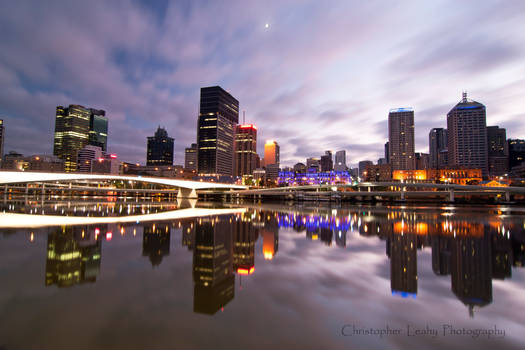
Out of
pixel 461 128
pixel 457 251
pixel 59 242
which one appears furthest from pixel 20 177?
pixel 461 128

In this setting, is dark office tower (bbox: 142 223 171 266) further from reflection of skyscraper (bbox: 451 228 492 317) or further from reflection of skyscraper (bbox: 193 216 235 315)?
reflection of skyscraper (bbox: 451 228 492 317)

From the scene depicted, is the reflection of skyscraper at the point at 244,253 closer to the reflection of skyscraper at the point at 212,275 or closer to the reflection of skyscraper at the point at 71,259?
the reflection of skyscraper at the point at 212,275

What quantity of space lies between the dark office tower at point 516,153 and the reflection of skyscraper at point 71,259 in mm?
253038

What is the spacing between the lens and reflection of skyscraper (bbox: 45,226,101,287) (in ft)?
22.9

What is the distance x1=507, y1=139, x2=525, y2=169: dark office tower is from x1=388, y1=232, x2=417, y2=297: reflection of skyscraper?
792 feet

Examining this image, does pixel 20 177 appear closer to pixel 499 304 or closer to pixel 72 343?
pixel 72 343

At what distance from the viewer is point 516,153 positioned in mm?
187250

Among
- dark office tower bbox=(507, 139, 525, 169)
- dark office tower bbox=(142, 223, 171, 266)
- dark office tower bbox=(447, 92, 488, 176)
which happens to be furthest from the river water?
dark office tower bbox=(507, 139, 525, 169)

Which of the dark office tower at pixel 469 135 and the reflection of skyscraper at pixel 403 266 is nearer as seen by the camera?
the reflection of skyscraper at pixel 403 266

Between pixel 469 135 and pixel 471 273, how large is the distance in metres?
231

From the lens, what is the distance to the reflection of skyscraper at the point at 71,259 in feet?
22.9

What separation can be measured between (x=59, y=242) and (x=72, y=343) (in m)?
9.83

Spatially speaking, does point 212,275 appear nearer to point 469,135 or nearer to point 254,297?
point 254,297

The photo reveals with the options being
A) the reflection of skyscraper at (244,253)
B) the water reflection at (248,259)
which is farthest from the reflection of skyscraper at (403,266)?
the reflection of skyscraper at (244,253)
